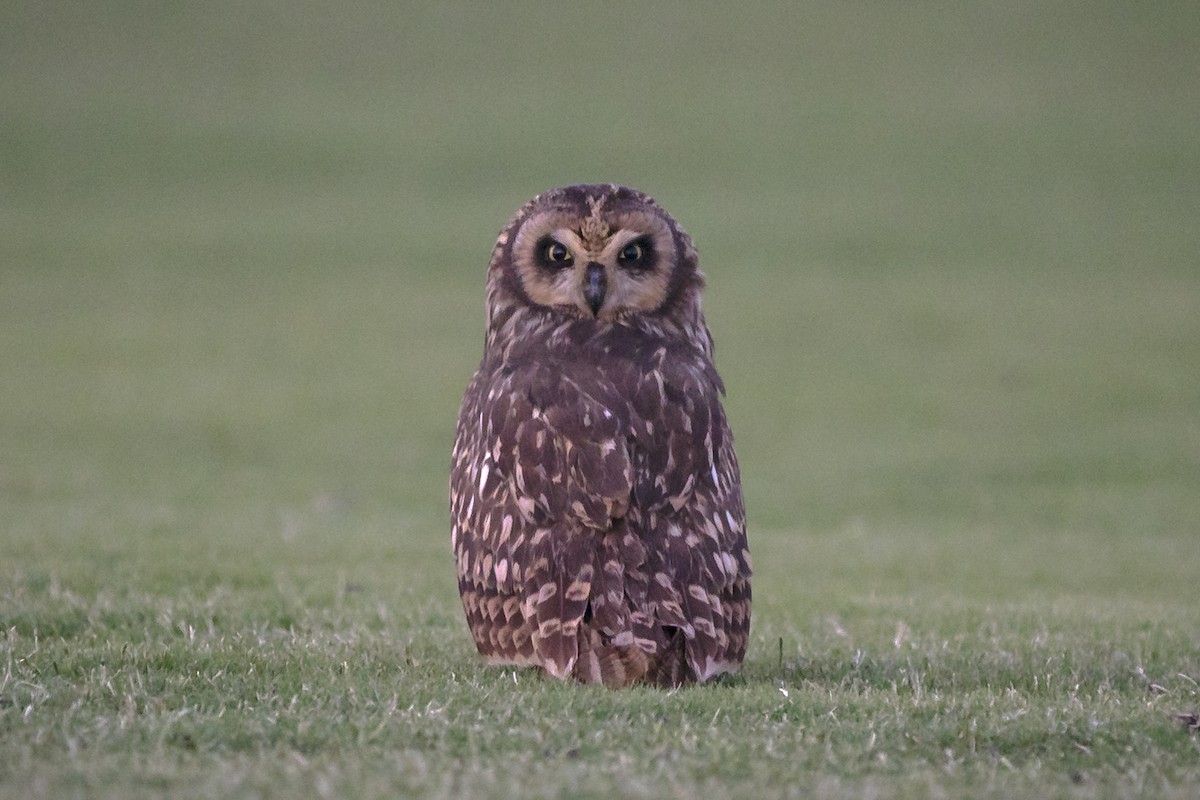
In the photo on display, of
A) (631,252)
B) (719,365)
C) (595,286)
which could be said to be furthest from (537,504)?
(719,365)

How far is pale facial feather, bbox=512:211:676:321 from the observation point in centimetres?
716

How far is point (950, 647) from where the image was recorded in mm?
8266

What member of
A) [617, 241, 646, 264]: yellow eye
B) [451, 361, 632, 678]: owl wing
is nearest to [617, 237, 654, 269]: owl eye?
[617, 241, 646, 264]: yellow eye

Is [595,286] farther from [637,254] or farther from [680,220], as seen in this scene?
[680,220]

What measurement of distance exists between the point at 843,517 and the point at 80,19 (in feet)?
139

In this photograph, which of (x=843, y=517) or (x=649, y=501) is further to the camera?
Answer: (x=843, y=517)

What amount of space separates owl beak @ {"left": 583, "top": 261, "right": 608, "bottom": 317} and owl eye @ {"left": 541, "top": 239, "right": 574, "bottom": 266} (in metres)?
0.15

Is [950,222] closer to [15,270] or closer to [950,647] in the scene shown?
Answer: [15,270]

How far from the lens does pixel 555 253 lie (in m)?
7.30

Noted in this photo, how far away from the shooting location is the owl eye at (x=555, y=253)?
7.27 m

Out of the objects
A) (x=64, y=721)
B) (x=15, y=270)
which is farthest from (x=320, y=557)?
(x=15, y=270)

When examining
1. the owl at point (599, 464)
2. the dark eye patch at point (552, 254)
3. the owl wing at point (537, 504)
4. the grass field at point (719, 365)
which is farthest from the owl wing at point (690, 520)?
the dark eye patch at point (552, 254)

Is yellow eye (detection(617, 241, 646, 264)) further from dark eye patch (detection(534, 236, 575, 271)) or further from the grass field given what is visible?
the grass field

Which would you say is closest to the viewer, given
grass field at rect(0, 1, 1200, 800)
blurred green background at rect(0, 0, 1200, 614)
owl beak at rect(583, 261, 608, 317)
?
grass field at rect(0, 1, 1200, 800)
